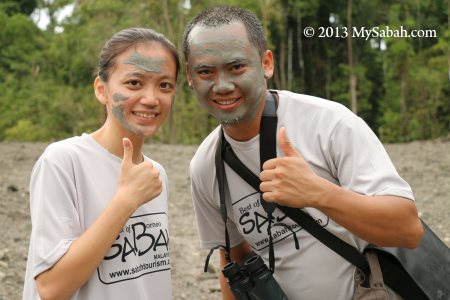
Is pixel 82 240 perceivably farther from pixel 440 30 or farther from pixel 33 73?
pixel 33 73

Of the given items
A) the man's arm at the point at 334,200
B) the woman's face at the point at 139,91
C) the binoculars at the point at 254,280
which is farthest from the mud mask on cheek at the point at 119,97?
the binoculars at the point at 254,280

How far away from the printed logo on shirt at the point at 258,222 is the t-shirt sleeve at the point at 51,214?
0.85 metres

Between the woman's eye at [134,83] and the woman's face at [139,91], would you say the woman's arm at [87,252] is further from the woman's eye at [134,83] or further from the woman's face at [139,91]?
the woman's eye at [134,83]

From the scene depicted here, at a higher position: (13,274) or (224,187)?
(224,187)

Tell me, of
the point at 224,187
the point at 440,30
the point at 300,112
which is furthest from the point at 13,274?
the point at 440,30

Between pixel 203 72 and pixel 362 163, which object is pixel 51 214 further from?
pixel 362 163

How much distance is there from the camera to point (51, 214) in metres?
2.29

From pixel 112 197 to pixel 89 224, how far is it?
15 cm

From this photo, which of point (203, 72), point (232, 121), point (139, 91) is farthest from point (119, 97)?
point (232, 121)

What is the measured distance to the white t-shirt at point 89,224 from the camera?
229cm

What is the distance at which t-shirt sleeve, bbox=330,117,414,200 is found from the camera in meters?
2.51

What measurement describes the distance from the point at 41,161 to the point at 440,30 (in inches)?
1037

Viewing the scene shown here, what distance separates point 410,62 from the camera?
2748cm

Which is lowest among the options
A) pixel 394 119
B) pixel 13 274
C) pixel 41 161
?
pixel 394 119
